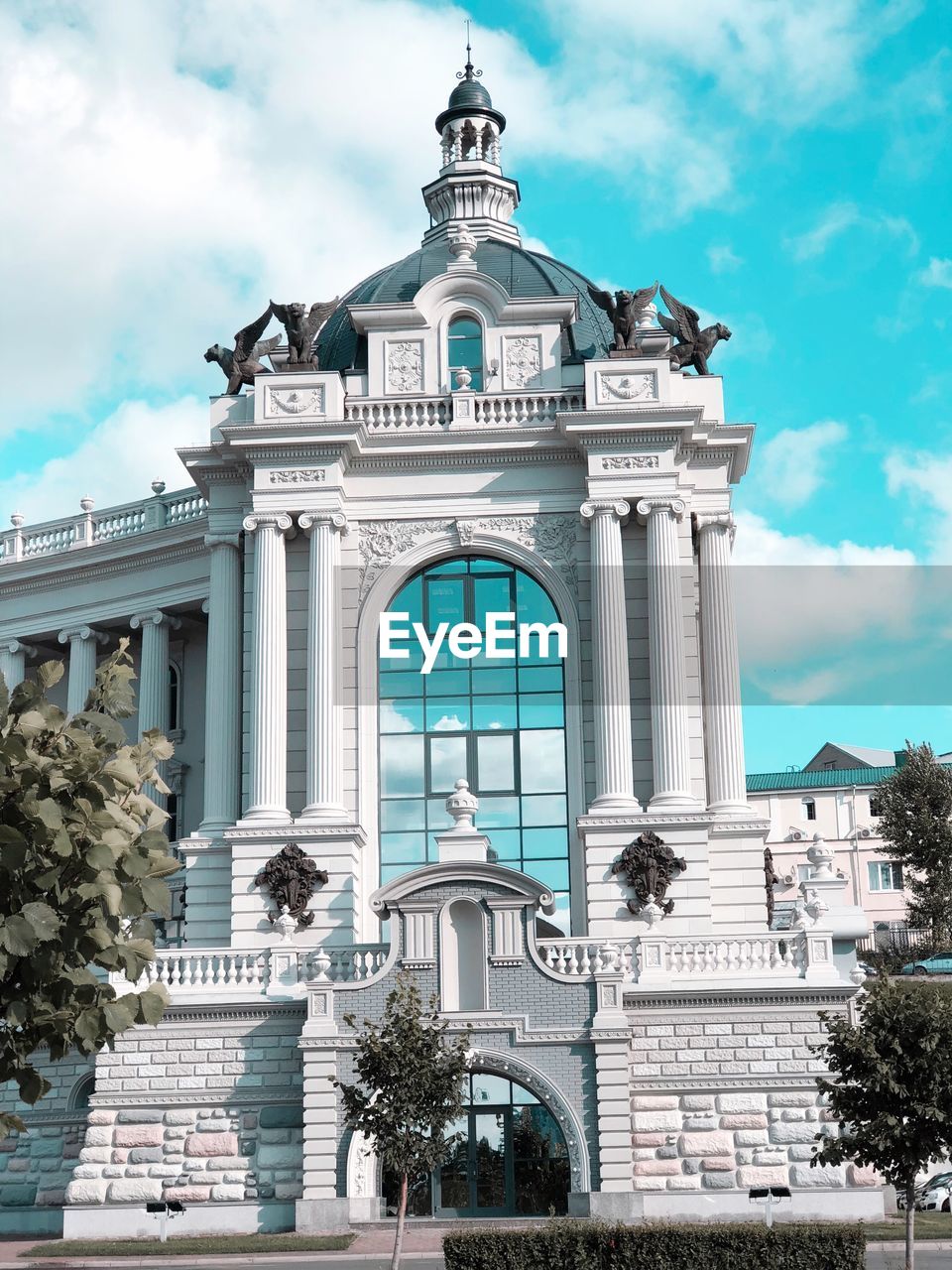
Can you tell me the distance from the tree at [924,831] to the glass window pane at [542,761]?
97.6ft

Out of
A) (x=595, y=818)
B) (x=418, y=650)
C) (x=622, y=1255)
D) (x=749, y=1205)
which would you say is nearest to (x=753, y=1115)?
(x=749, y=1205)

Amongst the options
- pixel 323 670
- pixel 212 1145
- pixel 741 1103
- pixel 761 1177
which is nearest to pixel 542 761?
pixel 323 670

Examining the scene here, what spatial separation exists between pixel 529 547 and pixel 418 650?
3.62 m

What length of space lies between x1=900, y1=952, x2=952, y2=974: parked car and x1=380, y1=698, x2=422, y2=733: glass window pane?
26593mm

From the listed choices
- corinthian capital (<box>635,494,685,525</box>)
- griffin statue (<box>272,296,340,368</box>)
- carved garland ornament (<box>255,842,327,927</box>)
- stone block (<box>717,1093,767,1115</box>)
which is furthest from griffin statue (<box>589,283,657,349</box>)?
stone block (<box>717,1093,767,1115</box>)

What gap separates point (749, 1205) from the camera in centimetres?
3203

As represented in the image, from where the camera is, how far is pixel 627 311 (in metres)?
43.8

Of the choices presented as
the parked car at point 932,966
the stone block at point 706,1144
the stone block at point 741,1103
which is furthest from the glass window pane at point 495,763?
the parked car at point 932,966

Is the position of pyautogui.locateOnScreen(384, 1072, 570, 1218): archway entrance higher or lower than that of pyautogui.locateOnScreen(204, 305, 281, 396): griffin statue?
lower

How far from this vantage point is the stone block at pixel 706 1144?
3291 cm

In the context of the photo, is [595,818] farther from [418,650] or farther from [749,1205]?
[749,1205]

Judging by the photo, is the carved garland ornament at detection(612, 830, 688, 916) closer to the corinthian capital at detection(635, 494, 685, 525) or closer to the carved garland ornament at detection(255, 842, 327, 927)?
the carved garland ornament at detection(255, 842, 327, 927)

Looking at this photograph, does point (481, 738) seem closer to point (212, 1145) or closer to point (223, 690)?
point (223, 690)

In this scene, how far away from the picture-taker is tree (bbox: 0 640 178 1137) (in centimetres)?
1320
